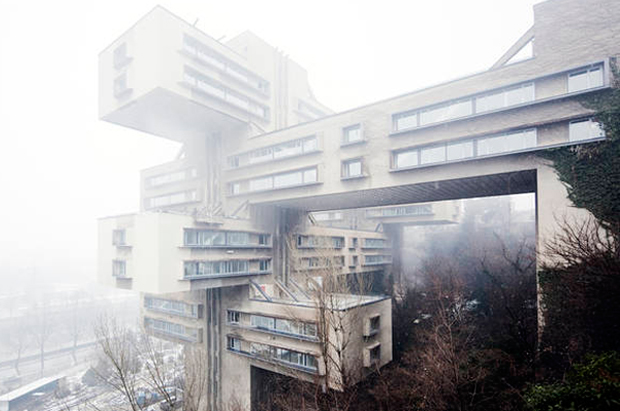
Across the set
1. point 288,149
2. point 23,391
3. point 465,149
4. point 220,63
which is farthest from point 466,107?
point 23,391

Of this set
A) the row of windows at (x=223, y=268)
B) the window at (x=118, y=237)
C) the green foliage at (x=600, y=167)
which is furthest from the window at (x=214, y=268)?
the green foliage at (x=600, y=167)

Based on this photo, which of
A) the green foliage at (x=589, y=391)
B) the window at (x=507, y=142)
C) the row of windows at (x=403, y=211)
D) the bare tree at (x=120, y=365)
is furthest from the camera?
the row of windows at (x=403, y=211)

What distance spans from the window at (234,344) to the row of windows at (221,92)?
1782 centimetres

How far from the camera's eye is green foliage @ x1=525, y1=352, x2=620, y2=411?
7.59 m

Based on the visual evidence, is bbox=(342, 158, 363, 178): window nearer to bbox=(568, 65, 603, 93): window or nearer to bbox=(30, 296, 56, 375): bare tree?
bbox=(568, 65, 603, 93): window

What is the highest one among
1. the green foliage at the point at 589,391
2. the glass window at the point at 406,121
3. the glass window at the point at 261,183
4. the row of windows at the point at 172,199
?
the glass window at the point at 406,121

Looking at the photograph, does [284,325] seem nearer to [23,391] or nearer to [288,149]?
[288,149]

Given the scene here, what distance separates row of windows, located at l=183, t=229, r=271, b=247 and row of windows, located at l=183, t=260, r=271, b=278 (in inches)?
47.8

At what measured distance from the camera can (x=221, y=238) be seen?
2283 cm

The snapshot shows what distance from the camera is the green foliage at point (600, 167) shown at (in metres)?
13.6

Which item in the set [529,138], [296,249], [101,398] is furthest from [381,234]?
[101,398]

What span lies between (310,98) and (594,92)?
1027 inches

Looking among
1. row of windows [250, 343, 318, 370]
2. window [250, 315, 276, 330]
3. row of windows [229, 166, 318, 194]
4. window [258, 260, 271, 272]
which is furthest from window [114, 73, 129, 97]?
row of windows [250, 343, 318, 370]

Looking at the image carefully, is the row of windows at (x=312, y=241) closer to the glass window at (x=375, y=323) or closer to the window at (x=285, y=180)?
Answer: the window at (x=285, y=180)
